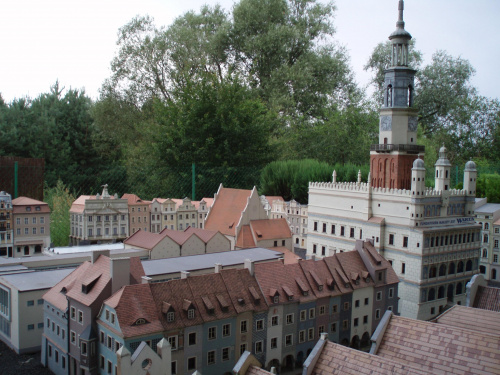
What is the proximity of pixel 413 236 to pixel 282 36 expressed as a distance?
142ft

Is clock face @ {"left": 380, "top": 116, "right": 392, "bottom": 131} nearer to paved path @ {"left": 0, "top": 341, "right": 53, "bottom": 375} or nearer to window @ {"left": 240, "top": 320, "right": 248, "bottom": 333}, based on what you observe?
window @ {"left": 240, "top": 320, "right": 248, "bottom": 333}

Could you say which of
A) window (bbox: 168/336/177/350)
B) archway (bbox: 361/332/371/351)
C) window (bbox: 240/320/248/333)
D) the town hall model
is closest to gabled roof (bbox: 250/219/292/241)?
the town hall model

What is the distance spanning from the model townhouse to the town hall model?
16.7 ft

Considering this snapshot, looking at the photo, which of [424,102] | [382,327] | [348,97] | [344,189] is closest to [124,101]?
[348,97]

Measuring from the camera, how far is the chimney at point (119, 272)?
26047mm

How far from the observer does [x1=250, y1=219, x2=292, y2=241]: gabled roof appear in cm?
4347

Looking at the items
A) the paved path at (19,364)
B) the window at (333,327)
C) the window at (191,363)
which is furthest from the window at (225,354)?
the paved path at (19,364)

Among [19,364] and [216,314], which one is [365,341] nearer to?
[216,314]

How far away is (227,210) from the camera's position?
47.0 m

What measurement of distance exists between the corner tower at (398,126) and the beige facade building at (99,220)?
75.5ft

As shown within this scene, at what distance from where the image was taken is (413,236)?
37.3 m

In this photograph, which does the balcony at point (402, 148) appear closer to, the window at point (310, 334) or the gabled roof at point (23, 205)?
the window at point (310, 334)

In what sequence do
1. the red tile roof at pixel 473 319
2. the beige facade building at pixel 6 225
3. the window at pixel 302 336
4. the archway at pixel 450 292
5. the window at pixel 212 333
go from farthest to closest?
1. the beige facade building at pixel 6 225
2. the archway at pixel 450 292
3. the window at pixel 302 336
4. the window at pixel 212 333
5. the red tile roof at pixel 473 319

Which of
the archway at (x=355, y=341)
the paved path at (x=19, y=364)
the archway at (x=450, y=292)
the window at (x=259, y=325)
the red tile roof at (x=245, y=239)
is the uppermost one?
the red tile roof at (x=245, y=239)
